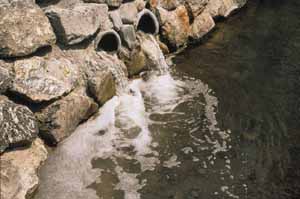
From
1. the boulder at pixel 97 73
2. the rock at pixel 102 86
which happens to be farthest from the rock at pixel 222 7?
the rock at pixel 102 86

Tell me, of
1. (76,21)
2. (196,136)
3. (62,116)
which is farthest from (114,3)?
(196,136)

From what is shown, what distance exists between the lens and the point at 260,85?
848 cm

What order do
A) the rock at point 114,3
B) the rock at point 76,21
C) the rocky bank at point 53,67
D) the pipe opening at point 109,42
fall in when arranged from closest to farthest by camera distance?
1. the rocky bank at point 53,67
2. the rock at point 76,21
3. the pipe opening at point 109,42
4. the rock at point 114,3

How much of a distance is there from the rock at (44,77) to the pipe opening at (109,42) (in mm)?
1238

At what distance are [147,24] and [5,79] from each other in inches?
178

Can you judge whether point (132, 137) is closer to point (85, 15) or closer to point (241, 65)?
point (85, 15)

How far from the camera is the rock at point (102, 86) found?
7.52 m

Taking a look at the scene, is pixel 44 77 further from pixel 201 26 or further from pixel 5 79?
pixel 201 26

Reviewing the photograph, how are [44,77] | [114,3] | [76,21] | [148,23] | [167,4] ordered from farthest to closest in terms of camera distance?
[167,4], [148,23], [114,3], [76,21], [44,77]

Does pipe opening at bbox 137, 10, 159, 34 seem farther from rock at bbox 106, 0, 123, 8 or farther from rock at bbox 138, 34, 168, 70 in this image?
rock at bbox 106, 0, 123, 8

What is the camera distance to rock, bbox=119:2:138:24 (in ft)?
28.7

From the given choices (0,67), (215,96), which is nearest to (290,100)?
(215,96)

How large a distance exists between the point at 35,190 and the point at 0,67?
1.90 meters

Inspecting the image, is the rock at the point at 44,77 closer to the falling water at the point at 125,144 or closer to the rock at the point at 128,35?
the falling water at the point at 125,144
